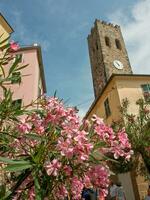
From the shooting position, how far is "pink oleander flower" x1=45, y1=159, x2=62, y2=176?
2.62 metres

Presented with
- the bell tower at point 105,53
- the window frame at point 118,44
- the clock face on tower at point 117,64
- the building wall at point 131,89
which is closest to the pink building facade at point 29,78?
the building wall at point 131,89

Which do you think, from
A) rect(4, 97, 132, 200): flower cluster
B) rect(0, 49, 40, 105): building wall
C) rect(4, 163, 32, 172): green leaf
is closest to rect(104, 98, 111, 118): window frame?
rect(0, 49, 40, 105): building wall

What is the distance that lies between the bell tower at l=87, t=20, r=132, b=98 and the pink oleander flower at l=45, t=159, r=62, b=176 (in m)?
32.1

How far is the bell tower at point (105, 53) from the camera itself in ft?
120

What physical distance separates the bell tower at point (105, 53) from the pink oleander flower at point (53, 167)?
1264 inches

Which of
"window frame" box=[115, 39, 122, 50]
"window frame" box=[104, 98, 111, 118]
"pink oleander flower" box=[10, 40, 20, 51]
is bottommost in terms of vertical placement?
"pink oleander flower" box=[10, 40, 20, 51]

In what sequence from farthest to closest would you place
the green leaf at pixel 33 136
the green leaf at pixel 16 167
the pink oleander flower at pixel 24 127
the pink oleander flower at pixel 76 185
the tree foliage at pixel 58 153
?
the pink oleander flower at pixel 24 127
the green leaf at pixel 33 136
the pink oleander flower at pixel 76 185
the tree foliage at pixel 58 153
the green leaf at pixel 16 167

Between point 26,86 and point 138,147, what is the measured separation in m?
7.69

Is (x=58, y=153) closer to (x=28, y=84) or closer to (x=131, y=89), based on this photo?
(x=28, y=84)

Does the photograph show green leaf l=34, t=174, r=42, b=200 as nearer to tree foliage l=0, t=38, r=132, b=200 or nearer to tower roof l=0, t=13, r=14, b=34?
tree foliage l=0, t=38, r=132, b=200

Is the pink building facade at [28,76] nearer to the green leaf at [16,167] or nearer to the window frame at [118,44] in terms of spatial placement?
the green leaf at [16,167]

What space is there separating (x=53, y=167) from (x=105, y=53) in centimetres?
3643

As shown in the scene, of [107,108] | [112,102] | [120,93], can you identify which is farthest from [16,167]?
[107,108]

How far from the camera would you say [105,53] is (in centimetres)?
3831
